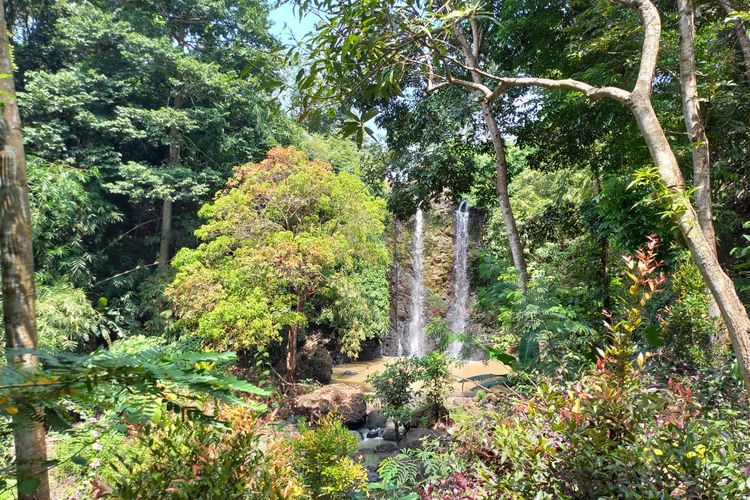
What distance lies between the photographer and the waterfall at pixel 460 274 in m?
11.9

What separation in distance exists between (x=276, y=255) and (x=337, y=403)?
8.99 ft

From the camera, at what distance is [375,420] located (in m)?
7.35

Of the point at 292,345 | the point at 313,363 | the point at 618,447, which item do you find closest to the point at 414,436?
the point at 292,345

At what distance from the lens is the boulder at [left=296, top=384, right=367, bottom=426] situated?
7000mm

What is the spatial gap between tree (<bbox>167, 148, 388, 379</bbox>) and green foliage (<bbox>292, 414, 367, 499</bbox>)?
3832 millimetres

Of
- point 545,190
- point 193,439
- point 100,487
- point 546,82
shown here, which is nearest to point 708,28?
point 546,82

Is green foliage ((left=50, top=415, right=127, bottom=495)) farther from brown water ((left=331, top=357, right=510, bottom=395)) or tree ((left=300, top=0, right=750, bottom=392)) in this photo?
brown water ((left=331, top=357, right=510, bottom=395))

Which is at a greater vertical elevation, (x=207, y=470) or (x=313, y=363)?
(x=207, y=470)

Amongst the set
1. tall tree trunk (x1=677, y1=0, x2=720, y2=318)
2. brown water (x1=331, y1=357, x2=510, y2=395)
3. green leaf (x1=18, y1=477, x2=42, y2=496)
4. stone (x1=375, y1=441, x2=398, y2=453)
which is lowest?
stone (x1=375, y1=441, x2=398, y2=453)

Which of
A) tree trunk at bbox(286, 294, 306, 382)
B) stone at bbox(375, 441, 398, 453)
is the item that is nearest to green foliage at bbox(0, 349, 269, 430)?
stone at bbox(375, 441, 398, 453)

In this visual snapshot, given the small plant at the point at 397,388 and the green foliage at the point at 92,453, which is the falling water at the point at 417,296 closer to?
the small plant at the point at 397,388

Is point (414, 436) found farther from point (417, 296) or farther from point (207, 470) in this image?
point (417, 296)

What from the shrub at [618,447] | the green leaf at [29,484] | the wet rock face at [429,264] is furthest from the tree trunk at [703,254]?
the wet rock face at [429,264]

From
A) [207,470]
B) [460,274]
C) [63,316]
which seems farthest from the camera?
[460,274]
